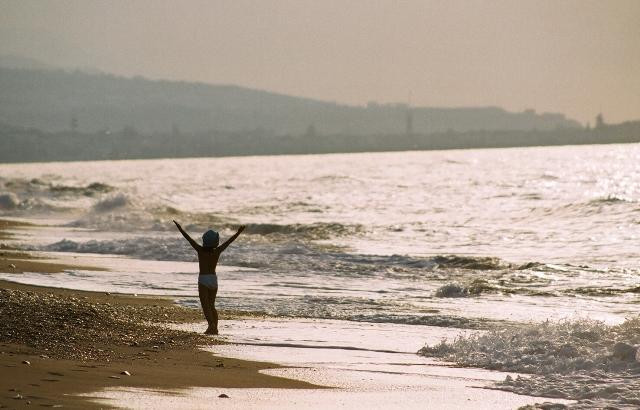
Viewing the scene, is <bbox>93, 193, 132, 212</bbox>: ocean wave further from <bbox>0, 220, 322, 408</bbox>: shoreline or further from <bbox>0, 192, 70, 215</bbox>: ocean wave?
<bbox>0, 220, 322, 408</bbox>: shoreline

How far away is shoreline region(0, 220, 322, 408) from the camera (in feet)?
27.9

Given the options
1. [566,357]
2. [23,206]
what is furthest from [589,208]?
[566,357]

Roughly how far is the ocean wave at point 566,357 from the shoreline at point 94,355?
228cm

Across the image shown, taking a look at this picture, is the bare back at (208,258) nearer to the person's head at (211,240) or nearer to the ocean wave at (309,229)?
the person's head at (211,240)

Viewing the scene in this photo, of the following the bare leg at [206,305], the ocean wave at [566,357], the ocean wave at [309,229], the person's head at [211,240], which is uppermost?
the person's head at [211,240]

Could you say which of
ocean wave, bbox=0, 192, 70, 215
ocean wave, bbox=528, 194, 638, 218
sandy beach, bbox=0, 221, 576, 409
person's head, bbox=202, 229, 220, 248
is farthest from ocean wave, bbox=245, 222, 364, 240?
person's head, bbox=202, 229, 220, 248

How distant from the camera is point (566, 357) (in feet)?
35.6

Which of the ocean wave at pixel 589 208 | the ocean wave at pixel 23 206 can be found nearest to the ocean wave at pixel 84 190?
the ocean wave at pixel 23 206

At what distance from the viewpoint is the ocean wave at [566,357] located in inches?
370

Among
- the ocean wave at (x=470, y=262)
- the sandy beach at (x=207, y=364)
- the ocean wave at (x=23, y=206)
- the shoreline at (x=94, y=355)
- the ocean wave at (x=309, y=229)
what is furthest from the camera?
the ocean wave at (x=23, y=206)

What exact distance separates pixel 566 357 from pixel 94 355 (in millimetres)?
4965

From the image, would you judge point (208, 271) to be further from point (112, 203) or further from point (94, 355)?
point (112, 203)

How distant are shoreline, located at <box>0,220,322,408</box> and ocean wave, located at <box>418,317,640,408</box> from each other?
228cm

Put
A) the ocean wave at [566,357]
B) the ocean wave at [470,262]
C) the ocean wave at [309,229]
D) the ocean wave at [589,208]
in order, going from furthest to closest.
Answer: the ocean wave at [589,208]
the ocean wave at [309,229]
the ocean wave at [470,262]
the ocean wave at [566,357]
